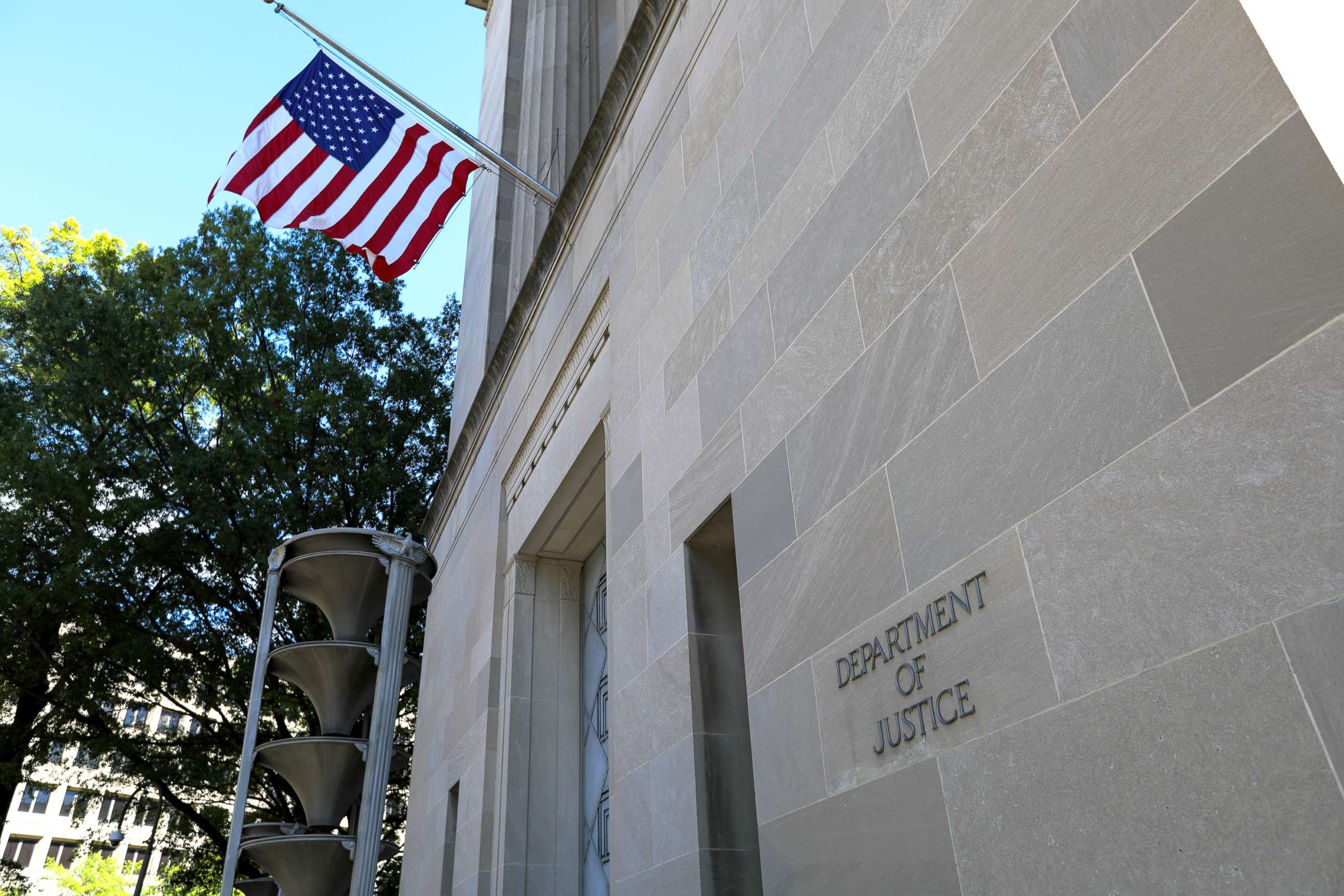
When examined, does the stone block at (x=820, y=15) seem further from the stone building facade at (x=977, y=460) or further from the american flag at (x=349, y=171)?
the american flag at (x=349, y=171)

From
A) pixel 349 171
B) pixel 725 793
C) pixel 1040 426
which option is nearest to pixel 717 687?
pixel 725 793

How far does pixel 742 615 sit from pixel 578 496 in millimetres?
4938

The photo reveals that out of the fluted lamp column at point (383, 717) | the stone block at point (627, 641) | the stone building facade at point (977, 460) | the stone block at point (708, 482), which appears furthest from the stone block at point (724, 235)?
the fluted lamp column at point (383, 717)

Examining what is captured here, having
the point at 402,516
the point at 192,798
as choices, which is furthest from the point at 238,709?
the point at 402,516

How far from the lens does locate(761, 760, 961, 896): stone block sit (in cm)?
356

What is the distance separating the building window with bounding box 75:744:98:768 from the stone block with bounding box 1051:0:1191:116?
2378cm

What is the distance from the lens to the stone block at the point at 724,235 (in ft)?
20.3

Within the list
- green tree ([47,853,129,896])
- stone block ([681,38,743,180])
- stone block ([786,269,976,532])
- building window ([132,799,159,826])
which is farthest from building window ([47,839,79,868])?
stone block ([786,269,976,532])

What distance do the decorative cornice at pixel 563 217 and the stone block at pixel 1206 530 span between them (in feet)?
21.2

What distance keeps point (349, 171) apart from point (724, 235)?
19.8 feet

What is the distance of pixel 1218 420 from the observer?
9.07 feet

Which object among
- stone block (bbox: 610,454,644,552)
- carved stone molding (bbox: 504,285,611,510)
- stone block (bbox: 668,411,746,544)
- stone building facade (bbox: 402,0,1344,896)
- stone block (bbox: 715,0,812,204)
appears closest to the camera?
stone building facade (bbox: 402,0,1344,896)

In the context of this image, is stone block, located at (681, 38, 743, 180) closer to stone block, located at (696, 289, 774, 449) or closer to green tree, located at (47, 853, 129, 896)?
stone block, located at (696, 289, 774, 449)

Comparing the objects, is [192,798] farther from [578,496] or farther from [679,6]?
[679,6]
